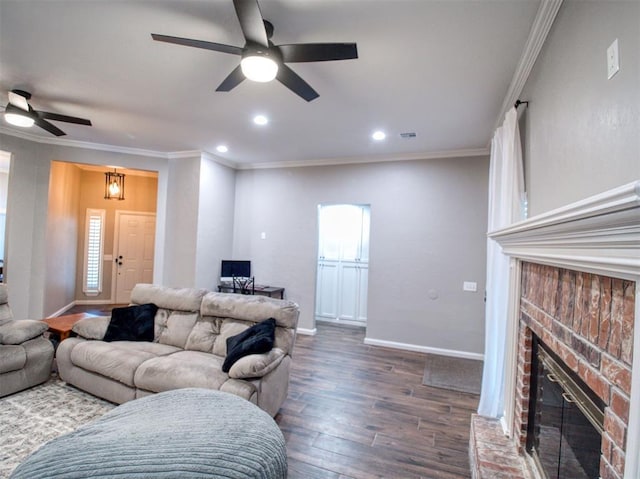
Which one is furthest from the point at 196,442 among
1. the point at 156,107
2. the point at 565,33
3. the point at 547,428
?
the point at 156,107

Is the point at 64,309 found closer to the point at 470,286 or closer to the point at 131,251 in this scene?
the point at 131,251

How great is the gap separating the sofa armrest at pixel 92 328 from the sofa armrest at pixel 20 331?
274 millimetres

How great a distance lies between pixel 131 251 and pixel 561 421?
760 cm

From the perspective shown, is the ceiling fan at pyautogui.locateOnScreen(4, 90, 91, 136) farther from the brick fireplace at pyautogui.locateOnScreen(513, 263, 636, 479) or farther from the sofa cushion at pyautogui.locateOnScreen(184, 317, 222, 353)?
the brick fireplace at pyautogui.locateOnScreen(513, 263, 636, 479)

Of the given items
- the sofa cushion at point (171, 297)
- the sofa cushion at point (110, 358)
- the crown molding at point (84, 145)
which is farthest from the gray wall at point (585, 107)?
the crown molding at point (84, 145)

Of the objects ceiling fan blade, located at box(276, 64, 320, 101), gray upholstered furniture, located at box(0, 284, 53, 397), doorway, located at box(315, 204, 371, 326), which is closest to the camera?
ceiling fan blade, located at box(276, 64, 320, 101)

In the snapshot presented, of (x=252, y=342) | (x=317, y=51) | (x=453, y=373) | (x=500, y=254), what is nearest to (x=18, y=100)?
(x=317, y=51)

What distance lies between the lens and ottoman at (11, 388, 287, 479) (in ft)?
3.01

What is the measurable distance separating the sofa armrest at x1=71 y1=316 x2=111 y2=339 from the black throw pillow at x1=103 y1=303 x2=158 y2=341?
6 centimetres

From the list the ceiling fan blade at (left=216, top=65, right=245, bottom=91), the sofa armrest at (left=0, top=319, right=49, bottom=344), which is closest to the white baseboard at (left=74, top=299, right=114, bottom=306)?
the sofa armrest at (left=0, top=319, right=49, bottom=344)

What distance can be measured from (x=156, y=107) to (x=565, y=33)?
11.3 ft

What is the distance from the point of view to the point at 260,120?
11.6ft

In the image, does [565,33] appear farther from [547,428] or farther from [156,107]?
[156,107]

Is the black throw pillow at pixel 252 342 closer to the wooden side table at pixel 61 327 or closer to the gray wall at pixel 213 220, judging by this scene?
the wooden side table at pixel 61 327
